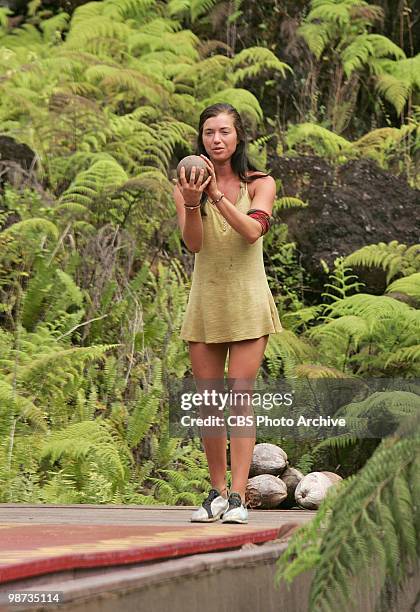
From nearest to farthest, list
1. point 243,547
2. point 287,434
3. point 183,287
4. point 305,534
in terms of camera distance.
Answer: point 305,534 → point 243,547 → point 287,434 → point 183,287

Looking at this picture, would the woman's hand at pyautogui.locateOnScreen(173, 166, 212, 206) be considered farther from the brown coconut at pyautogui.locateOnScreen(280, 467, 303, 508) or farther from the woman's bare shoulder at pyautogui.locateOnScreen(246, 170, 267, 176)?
the brown coconut at pyautogui.locateOnScreen(280, 467, 303, 508)

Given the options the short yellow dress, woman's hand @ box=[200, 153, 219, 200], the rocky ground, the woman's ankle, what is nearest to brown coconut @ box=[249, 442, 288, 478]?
the woman's ankle

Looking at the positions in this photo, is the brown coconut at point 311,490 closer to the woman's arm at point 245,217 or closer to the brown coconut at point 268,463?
the brown coconut at point 268,463

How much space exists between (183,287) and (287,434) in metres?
1.69

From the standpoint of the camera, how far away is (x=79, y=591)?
243 cm

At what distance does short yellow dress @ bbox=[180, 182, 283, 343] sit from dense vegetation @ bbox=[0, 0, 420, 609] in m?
0.89

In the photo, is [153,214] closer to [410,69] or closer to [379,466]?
[410,69]

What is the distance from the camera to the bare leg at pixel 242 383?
472cm

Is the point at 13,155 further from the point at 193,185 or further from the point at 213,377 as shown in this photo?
the point at 193,185

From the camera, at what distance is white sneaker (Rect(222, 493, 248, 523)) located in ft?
14.8

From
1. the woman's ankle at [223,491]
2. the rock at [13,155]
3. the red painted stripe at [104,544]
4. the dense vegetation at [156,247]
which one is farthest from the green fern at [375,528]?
the rock at [13,155]

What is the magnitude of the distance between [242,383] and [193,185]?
887mm

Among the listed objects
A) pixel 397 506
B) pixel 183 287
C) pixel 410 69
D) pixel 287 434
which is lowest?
pixel 397 506

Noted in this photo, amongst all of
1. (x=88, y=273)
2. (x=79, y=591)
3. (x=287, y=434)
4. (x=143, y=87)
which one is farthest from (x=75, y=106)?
(x=79, y=591)
